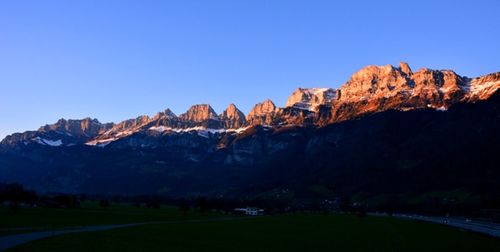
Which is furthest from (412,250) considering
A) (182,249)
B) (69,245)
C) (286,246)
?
(69,245)

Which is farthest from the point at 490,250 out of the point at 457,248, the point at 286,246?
the point at 286,246

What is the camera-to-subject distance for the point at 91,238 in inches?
3000

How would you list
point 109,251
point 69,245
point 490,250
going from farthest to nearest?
point 490,250 < point 69,245 < point 109,251

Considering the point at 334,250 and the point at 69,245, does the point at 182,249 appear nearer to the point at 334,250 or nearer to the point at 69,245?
the point at 69,245

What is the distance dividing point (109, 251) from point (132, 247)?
651 cm

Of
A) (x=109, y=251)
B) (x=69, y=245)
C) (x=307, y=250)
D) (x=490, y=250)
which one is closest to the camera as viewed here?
(x=109, y=251)

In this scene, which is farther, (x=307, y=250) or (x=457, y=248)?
(x=457, y=248)

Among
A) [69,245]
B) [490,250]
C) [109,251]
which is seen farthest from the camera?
[490,250]

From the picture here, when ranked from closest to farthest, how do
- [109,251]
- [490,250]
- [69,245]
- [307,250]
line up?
[109,251], [69,245], [307,250], [490,250]

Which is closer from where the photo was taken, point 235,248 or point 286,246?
point 235,248

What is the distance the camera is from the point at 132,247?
214ft

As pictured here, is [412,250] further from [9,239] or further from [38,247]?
[9,239]

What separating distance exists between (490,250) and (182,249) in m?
40.4

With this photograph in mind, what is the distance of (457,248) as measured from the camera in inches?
3039
